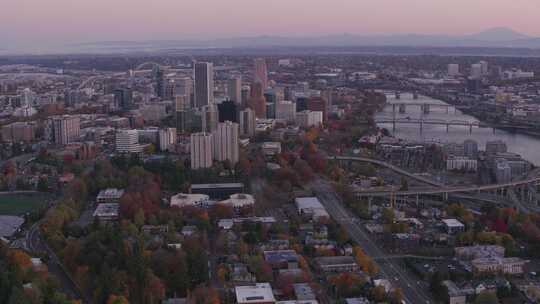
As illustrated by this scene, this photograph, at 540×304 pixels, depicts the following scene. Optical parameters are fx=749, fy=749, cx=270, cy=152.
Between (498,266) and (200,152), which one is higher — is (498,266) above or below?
below

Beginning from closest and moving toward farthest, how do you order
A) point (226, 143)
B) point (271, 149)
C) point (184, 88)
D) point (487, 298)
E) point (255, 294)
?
point (487, 298) < point (255, 294) < point (226, 143) < point (271, 149) < point (184, 88)

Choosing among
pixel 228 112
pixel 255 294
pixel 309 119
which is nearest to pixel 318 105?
pixel 309 119

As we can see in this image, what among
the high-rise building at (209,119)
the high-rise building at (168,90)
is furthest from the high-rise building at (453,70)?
the high-rise building at (209,119)

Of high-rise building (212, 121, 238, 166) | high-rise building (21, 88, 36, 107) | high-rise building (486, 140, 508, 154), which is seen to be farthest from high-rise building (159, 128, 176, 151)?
high-rise building (21, 88, 36, 107)

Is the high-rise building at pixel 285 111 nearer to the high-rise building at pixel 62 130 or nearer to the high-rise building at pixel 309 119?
the high-rise building at pixel 309 119

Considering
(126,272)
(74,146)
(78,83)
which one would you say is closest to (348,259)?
(126,272)

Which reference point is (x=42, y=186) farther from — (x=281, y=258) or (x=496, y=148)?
(x=496, y=148)

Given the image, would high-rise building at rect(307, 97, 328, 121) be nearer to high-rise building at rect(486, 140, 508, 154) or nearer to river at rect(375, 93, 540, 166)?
river at rect(375, 93, 540, 166)
